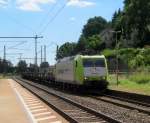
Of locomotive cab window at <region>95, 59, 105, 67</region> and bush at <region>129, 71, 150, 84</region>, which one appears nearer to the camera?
locomotive cab window at <region>95, 59, 105, 67</region>

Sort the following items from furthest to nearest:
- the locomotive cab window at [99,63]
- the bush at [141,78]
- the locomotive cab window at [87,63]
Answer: the bush at [141,78], the locomotive cab window at [99,63], the locomotive cab window at [87,63]

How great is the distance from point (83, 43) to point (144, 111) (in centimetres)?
14997

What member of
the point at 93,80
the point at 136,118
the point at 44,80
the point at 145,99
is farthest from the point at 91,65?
the point at 44,80

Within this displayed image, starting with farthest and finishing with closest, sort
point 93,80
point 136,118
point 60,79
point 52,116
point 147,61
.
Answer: point 147,61 → point 60,79 → point 93,80 → point 52,116 → point 136,118

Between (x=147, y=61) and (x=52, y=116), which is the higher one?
(x=147, y=61)

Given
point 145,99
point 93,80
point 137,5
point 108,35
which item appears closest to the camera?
point 145,99

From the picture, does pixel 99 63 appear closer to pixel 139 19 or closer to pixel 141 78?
pixel 141 78

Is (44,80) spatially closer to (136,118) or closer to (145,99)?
(145,99)

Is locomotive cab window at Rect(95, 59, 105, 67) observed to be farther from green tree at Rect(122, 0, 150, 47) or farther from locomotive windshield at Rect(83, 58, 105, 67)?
green tree at Rect(122, 0, 150, 47)

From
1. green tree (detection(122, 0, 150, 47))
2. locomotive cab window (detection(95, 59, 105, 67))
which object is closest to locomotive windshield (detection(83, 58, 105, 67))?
locomotive cab window (detection(95, 59, 105, 67))

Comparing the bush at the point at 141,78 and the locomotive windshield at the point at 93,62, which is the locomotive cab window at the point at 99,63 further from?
the bush at the point at 141,78

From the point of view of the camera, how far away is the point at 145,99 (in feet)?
103

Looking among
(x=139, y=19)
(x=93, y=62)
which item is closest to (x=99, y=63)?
(x=93, y=62)

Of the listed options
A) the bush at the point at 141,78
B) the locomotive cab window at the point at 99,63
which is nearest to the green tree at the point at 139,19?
the bush at the point at 141,78
